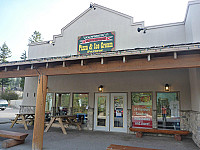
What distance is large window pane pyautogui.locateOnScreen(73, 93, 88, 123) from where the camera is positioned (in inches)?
323

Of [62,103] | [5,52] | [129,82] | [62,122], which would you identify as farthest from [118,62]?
[5,52]

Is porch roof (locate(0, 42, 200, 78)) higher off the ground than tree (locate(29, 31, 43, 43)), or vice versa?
tree (locate(29, 31, 43, 43))

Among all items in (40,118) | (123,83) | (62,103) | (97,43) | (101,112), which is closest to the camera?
(40,118)

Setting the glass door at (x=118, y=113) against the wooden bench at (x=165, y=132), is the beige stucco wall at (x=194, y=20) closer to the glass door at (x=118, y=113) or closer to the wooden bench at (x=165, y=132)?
the wooden bench at (x=165, y=132)

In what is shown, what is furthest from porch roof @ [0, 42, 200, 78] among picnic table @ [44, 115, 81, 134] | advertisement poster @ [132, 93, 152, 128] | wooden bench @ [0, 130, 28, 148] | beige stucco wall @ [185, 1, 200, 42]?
advertisement poster @ [132, 93, 152, 128]

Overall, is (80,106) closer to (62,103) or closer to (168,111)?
(62,103)

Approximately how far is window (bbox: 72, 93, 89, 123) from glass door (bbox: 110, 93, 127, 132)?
5.01ft

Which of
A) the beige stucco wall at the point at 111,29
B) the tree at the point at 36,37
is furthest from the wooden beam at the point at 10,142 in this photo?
the tree at the point at 36,37

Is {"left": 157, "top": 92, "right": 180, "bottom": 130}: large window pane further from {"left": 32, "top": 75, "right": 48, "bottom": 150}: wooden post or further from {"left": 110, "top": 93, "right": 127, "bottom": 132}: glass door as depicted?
{"left": 32, "top": 75, "right": 48, "bottom": 150}: wooden post

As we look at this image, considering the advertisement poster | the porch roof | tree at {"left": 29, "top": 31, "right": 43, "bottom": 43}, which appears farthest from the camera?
tree at {"left": 29, "top": 31, "right": 43, "bottom": 43}

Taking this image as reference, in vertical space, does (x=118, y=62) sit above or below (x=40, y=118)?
above

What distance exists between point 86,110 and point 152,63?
546 cm

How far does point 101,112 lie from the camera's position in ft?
25.6

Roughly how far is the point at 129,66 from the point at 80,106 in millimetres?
5306
